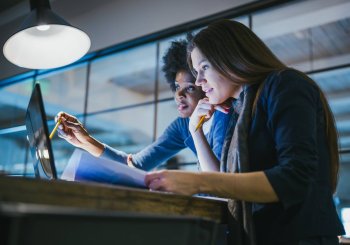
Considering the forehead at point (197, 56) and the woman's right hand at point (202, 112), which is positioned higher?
the forehead at point (197, 56)

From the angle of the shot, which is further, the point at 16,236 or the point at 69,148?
the point at 69,148

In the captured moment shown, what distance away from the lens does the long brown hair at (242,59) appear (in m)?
1.06

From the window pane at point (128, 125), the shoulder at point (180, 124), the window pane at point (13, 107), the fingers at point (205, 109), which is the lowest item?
the fingers at point (205, 109)

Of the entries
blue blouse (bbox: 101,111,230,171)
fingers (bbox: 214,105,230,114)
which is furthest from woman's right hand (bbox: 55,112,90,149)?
fingers (bbox: 214,105,230,114)

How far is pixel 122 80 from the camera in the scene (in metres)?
10.0

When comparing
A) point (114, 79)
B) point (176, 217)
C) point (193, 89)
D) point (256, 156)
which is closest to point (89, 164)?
point (176, 217)

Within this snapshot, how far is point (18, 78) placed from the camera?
4953 millimetres

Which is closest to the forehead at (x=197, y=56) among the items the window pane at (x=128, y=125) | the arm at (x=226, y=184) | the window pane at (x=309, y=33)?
the arm at (x=226, y=184)

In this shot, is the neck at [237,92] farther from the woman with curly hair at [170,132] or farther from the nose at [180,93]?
the nose at [180,93]

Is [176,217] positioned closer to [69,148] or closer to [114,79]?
[114,79]

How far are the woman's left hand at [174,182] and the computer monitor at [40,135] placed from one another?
0.22 metres

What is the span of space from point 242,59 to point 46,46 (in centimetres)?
118

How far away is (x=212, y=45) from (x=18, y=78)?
14.0 ft

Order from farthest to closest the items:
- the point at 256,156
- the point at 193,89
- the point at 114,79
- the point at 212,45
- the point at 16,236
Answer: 1. the point at 114,79
2. the point at 193,89
3. the point at 212,45
4. the point at 256,156
5. the point at 16,236
